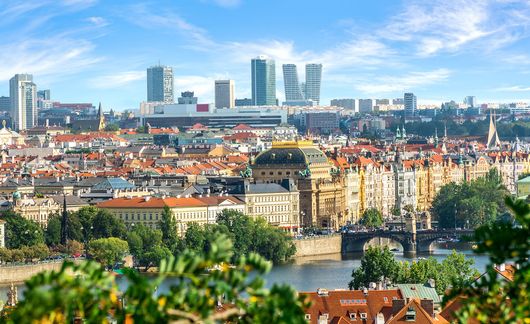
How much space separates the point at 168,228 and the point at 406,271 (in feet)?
105

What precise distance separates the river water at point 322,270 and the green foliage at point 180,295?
130 ft

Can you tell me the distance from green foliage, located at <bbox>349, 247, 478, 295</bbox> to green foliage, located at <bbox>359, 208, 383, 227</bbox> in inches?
1641

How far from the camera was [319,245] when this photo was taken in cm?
7962

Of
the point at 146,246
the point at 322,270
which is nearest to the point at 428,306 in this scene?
the point at 322,270

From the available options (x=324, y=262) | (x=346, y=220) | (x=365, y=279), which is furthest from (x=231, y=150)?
(x=365, y=279)

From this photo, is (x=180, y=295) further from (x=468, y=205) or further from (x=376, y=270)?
(x=468, y=205)

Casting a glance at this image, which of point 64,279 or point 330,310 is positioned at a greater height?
Result: point 64,279

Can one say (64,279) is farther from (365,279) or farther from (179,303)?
(365,279)

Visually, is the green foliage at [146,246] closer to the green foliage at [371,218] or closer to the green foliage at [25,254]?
the green foliage at [25,254]

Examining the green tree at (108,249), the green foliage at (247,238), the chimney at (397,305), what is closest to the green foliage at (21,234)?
the green tree at (108,249)

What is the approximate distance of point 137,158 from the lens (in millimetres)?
134250

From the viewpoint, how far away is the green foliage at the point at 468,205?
92062 mm

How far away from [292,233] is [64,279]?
76218mm

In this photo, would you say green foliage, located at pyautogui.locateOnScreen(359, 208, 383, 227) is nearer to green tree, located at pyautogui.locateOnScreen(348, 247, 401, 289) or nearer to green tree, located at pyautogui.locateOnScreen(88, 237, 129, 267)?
green tree, located at pyautogui.locateOnScreen(88, 237, 129, 267)
